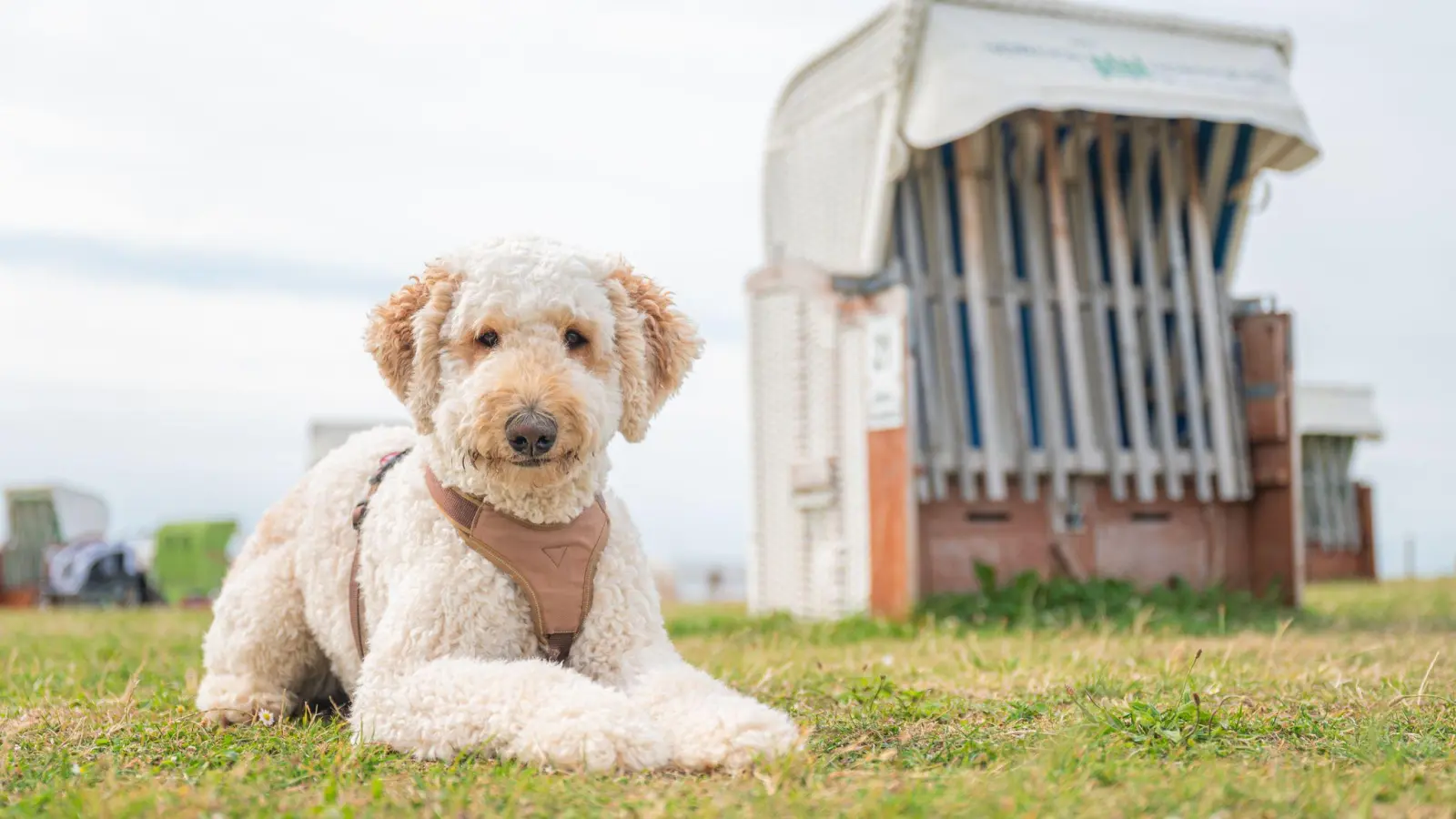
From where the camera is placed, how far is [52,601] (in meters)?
15.9

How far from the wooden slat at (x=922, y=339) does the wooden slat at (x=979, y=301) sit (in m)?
0.26

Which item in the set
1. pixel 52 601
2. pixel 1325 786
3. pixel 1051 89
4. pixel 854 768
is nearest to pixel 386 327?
pixel 854 768

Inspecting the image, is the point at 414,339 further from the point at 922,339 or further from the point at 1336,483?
the point at 1336,483

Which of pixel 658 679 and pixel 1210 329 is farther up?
pixel 1210 329

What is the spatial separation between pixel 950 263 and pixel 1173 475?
199 centimetres

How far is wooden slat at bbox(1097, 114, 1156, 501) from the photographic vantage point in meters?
8.14

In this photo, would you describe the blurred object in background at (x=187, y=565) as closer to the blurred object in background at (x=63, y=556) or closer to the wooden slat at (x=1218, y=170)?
the blurred object in background at (x=63, y=556)

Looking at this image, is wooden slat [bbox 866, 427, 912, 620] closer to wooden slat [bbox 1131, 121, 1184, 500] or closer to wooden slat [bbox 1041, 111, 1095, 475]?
wooden slat [bbox 1041, 111, 1095, 475]

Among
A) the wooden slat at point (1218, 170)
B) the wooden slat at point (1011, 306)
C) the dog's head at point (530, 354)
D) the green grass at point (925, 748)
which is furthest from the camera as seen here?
the wooden slat at point (1218, 170)

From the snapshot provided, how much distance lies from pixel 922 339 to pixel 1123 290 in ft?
5.09

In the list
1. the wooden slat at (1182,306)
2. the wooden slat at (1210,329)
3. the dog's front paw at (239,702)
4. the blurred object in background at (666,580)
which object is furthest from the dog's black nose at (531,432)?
the blurred object in background at (666,580)

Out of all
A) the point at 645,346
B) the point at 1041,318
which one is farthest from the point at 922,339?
the point at 645,346

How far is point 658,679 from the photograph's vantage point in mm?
2984

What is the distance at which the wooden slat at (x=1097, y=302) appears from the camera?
7996 mm
